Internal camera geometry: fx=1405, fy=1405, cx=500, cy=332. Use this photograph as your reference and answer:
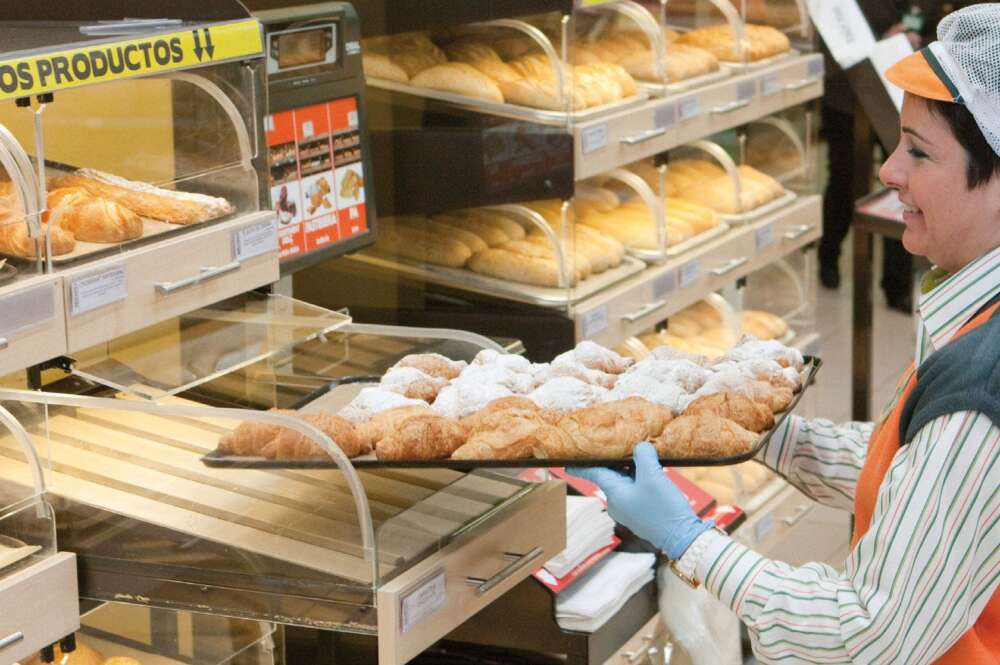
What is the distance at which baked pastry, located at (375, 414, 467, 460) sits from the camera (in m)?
2.04

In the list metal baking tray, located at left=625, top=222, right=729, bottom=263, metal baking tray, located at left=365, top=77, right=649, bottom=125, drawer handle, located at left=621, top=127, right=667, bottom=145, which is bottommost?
metal baking tray, located at left=625, top=222, right=729, bottom=263

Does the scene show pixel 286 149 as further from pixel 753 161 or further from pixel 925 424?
pixel 753 161

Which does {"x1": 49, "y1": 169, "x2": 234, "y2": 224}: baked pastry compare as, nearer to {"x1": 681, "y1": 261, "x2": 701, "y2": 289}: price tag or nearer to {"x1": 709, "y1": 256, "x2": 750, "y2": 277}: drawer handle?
{"x1": 681, "y1": 261, "x2": 701, "y2": 289}: price tag

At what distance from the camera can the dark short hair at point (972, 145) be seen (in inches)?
75.1

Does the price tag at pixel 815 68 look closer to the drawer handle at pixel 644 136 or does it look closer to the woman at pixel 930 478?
the drawer handle at pixel 644 136

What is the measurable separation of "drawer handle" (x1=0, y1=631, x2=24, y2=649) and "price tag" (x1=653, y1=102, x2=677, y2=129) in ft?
9.01

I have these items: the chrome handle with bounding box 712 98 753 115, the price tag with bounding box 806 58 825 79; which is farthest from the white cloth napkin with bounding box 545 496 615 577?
the price tag with bounding box 806 58 825 79

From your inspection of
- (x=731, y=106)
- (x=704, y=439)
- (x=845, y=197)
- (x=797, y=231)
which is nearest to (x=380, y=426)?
(x=704, y=439)

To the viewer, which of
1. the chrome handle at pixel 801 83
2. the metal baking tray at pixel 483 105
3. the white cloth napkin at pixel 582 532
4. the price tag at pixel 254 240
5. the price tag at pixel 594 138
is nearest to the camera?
the price tag at pixel 254 240

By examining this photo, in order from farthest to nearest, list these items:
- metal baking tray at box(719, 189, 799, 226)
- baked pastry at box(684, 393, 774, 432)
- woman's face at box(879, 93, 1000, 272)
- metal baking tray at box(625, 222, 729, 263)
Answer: metal baking tray at box(719, 189, 799, 226) < metal baking tray at box(625, 222, 729, 263) < baked pastry at box(684, 393, 774, 432) < woman's face at box(879, 93, 1000, 272)

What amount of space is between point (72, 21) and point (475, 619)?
1.55m

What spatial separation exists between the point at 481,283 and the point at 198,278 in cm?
161

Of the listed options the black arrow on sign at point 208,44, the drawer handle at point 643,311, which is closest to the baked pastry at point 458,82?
the drawer handle at point 643,311

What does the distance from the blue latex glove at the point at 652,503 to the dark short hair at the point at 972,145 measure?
597 mm
